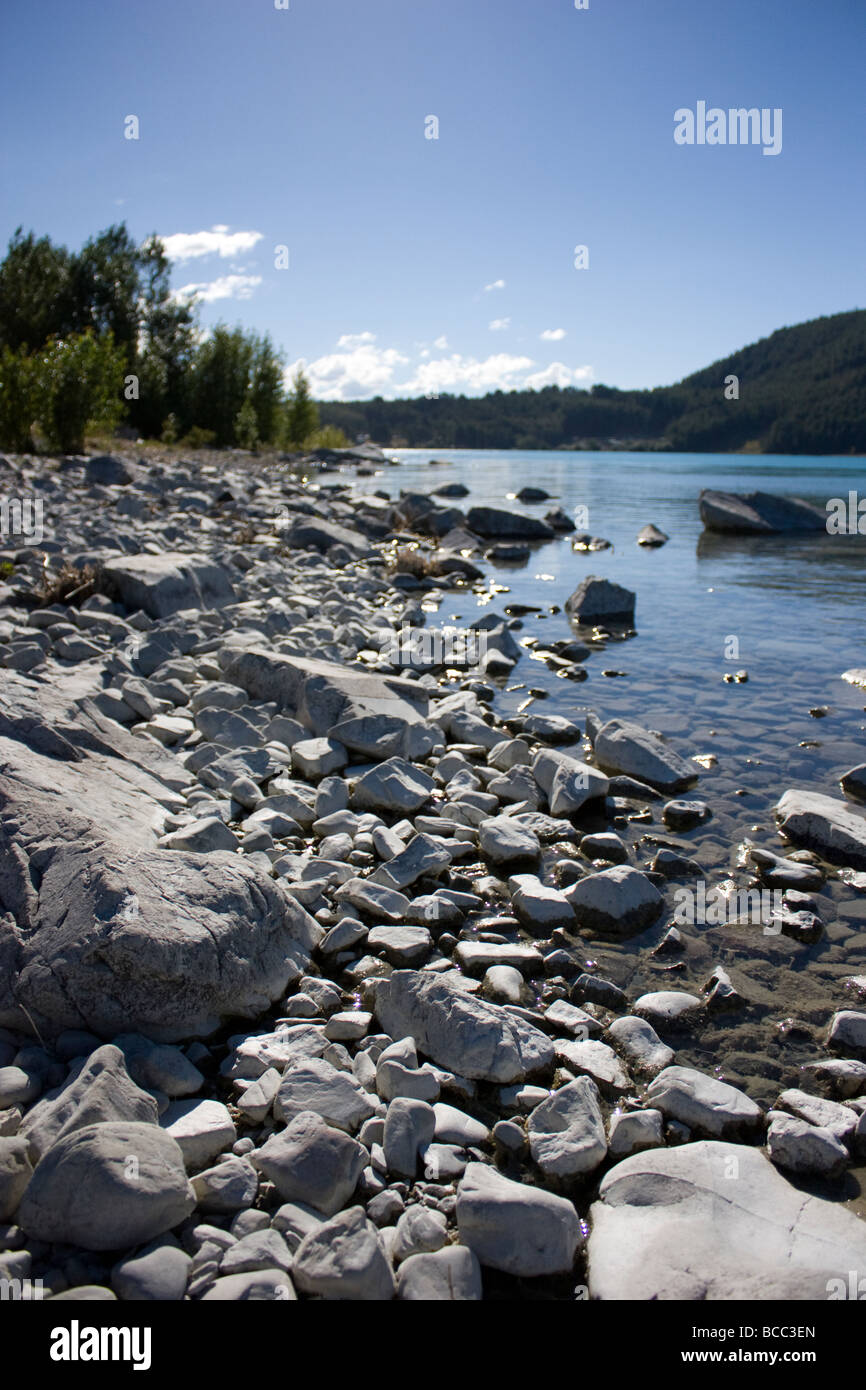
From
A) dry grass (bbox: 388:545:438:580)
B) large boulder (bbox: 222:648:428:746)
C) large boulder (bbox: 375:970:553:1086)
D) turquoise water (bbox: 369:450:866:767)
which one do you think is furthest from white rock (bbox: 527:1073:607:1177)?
dry grass (bbox: 388:545:438:580)

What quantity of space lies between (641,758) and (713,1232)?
13.2ft

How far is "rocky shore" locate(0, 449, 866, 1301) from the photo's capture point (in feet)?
7.16

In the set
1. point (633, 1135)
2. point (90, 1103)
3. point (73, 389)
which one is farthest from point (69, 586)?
point (73, 389)

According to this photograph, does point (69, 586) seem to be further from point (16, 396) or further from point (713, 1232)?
point (16, 396)

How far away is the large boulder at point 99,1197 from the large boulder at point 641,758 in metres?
4.56

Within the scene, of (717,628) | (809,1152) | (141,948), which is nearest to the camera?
(809,1152)

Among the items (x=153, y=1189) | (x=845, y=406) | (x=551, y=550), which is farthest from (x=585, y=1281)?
(x=845, y=406)

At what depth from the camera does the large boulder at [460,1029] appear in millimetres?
2963

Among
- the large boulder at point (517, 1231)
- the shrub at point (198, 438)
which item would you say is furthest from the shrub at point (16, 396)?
the large boulder at point (517, 1231)

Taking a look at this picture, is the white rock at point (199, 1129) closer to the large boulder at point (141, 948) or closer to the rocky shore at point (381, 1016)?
the rocky shore at point (381, 1016)

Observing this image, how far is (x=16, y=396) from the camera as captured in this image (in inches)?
855

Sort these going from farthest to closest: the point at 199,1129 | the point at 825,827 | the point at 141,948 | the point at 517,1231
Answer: the point at 825,827
the point at 141,948
the point at 199,1129
the point at 517,1231

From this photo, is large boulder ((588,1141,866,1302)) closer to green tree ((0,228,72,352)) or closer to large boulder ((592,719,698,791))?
large boulder ((592,719,698,791))
